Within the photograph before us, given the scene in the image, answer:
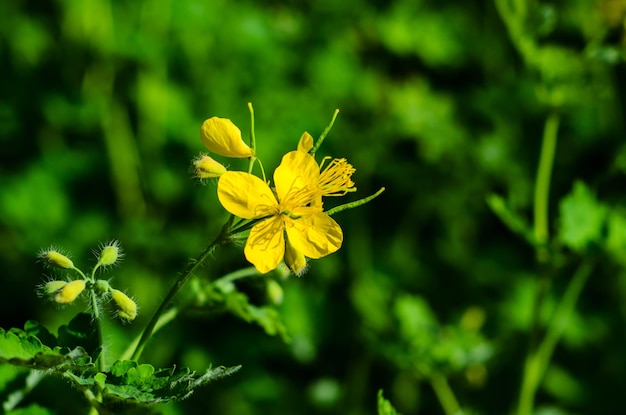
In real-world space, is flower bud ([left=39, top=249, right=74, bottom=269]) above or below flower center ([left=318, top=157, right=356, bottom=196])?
below

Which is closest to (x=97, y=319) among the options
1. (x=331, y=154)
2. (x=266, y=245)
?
(x=266, y=245)

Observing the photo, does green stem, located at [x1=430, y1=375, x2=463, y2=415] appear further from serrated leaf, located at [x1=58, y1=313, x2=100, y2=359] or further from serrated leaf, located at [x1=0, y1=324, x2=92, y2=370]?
serrated leaf, located at [x1=0, y1=324, x2=92, y2=370]

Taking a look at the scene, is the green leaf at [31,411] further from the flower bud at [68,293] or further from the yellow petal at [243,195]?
the yellow petal at [243,195]

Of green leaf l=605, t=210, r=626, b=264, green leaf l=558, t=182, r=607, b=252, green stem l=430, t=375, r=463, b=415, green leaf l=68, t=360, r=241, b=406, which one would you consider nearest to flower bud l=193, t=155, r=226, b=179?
green leaf l=68, t=360, r=241, b=406

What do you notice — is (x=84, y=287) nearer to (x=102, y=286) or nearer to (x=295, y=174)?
(x=102, y=286)

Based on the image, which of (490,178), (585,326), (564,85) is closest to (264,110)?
(490,178)

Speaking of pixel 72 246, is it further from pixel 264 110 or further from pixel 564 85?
pixel 564 85

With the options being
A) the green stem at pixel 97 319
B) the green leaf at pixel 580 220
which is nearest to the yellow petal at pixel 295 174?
the green stem at pixel 97 319
